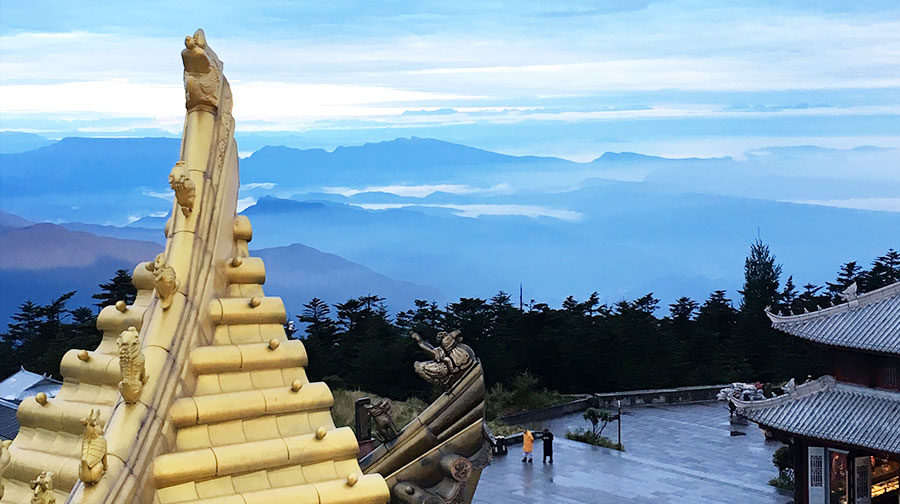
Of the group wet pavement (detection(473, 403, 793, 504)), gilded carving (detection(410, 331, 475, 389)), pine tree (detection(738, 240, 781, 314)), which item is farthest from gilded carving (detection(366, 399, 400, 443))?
pine tree (detection(738, 240, 781, 314))

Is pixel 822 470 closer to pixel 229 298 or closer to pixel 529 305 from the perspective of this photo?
pixel 229 298

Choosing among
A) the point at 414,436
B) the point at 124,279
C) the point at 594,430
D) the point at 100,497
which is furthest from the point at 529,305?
the point at 100,497

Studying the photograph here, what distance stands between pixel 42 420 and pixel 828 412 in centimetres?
1661

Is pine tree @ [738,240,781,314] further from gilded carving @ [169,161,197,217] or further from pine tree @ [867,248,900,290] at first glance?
gilded carving @ [169,161,197,217]

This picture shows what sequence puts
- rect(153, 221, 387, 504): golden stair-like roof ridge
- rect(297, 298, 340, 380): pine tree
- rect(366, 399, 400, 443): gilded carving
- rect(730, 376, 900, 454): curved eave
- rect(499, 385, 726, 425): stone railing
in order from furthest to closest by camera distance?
rect(297, 298, 340, 380): pine tree → rect(499, 385, 726, 425): stone railing → rect(730, 376, 900, 454): curved eave → rect(366, 399, 400, 443): gilded carving → rect(153, 221, 387, 504): golden stair-like roof ridge

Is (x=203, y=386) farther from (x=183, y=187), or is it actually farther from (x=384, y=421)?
(x=384, y=421)

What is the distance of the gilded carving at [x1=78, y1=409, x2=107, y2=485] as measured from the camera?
235 inches

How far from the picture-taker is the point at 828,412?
816 inches

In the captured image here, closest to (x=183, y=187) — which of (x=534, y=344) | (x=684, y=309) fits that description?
(x=534, y=344)

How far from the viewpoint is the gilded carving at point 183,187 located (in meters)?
7.59

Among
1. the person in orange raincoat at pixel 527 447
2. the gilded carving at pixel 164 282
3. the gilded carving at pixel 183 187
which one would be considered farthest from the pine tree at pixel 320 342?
the gilded carving at pixel 164 282

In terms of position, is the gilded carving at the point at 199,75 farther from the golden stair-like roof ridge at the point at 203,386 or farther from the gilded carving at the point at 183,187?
the gilded carving at the point at 183,187

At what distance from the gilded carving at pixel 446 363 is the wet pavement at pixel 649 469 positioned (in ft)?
47.2

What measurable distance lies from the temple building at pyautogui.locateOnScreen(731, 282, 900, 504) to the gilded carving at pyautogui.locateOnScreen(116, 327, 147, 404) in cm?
1616
